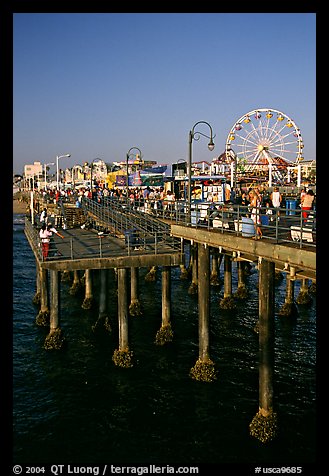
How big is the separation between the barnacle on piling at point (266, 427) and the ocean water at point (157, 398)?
0.56ft

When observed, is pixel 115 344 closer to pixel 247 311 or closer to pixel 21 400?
pixel 21 400

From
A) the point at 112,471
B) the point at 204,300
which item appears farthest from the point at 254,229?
the point at 112,471

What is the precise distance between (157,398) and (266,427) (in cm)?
438

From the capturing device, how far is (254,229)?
47.5 feet

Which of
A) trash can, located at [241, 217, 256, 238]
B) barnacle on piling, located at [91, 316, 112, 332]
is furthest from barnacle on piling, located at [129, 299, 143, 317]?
trash can, located at [241, 217, 256, 238]

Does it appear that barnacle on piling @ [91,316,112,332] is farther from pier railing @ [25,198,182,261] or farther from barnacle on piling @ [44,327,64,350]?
pier railing @ [25,198,182,261]

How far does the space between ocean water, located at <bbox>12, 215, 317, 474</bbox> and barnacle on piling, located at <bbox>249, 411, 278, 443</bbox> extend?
17 centimetres

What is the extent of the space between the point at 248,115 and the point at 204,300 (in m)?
43.4

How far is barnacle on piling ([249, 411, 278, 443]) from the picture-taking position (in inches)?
526

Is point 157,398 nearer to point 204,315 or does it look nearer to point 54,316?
point 204,315

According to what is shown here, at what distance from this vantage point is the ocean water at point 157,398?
1339 cm
